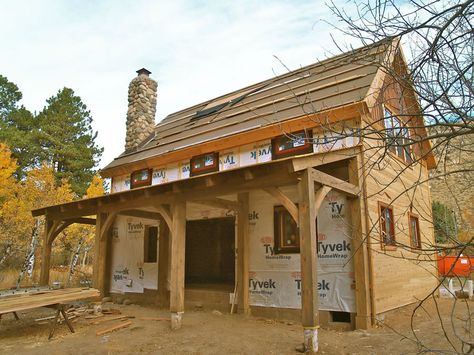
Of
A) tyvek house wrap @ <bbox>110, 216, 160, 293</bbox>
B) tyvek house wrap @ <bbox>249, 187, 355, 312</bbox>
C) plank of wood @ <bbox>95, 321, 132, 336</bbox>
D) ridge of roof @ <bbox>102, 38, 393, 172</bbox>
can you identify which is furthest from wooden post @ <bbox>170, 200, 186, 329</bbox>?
tyvek house wrap @ <bbox>110, 216, 160, 293</bbox>

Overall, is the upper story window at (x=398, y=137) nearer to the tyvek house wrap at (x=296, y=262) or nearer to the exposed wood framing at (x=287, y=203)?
the exposed wood framing at (x=287, y=203)

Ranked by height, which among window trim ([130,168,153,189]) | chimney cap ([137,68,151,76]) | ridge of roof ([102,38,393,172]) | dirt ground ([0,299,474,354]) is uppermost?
chimney cap ([137,68,151,76])

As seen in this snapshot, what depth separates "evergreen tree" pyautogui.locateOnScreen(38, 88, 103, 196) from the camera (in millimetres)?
26000

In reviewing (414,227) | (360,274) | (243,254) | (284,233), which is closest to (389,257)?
(360,274)

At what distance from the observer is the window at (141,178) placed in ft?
39.7

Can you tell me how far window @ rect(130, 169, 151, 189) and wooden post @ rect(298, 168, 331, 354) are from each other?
7.46m

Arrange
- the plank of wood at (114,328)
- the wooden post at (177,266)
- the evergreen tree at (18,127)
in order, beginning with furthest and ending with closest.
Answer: the evergreen tree at (18,127) → the wooden post at (177,266) → the plank of wood at (114,328)

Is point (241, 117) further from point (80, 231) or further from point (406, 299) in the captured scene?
point (80, 231)

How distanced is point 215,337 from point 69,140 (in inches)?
1020

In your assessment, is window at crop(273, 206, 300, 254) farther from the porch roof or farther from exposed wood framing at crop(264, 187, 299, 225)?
exposed wood framing at crop(264, 187, 299, 225)

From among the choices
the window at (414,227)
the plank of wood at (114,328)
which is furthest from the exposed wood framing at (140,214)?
the window at (414,227)

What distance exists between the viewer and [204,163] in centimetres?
1044

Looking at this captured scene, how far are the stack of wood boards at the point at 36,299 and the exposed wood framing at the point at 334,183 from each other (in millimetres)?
5112

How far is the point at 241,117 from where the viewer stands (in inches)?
419
